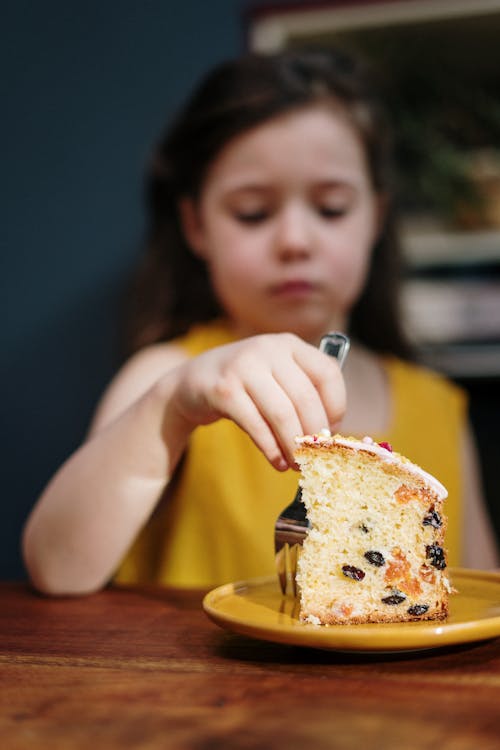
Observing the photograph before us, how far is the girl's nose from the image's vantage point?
136 cm

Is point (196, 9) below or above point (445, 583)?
above

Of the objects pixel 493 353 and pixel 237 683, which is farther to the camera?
pixel 493 353

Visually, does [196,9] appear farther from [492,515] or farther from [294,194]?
[492,515]

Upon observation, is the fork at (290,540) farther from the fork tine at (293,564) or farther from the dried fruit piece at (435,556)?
the dried fruit piece at (435,556)

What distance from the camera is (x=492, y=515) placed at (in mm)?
1972

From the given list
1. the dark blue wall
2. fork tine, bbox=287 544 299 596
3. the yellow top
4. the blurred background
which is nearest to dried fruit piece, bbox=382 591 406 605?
fork tine, bbox=287 544 299 596

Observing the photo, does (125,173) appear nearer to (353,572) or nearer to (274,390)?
(274,390)

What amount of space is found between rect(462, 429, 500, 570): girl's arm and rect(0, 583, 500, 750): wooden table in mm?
906

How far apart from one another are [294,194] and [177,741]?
1042 millimetres

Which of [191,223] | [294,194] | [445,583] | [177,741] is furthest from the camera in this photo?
[191,223]

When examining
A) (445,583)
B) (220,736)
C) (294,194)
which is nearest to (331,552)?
(445,583)

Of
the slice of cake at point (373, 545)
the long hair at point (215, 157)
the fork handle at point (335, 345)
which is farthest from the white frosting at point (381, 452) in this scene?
the long hair at point (215, 157)

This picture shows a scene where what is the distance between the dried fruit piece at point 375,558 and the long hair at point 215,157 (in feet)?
3.10

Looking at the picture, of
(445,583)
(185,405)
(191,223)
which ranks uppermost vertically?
(191,223)
